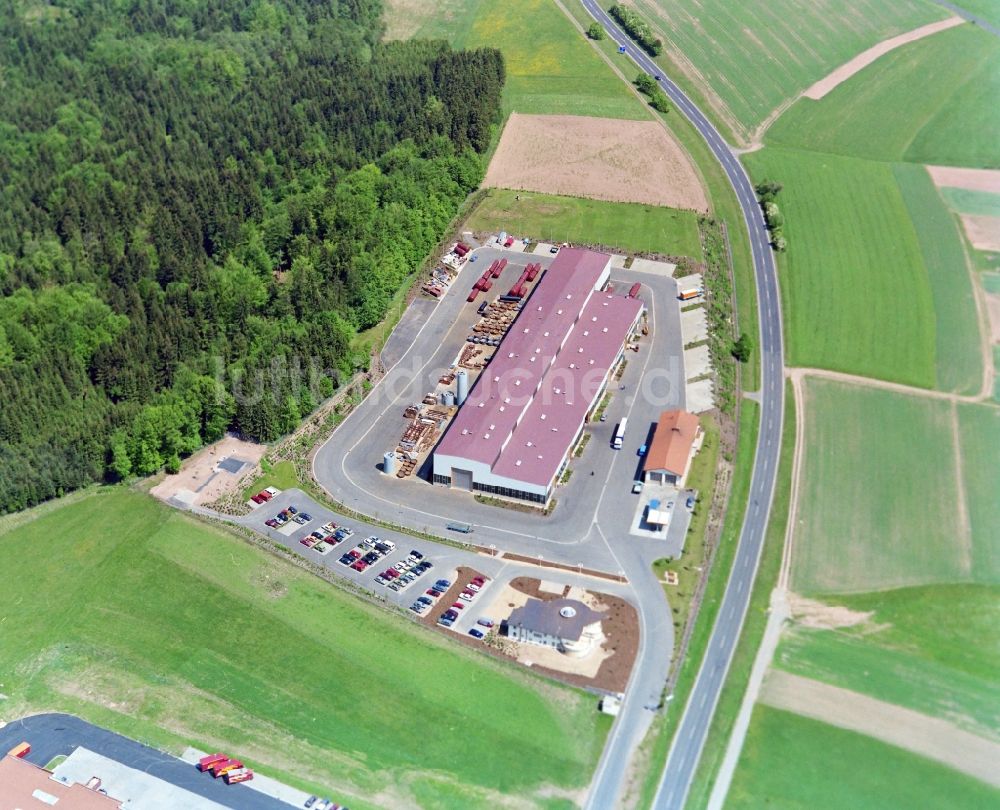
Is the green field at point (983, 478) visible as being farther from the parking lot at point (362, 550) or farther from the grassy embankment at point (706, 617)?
the parking lot at point (362, 550)

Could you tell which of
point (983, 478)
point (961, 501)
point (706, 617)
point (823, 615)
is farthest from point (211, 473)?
point (983, 478)

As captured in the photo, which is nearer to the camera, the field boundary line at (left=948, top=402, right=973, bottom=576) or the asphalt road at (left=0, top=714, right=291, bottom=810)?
the asphalt road at (left=0, top=714, right=291, bottom=810)

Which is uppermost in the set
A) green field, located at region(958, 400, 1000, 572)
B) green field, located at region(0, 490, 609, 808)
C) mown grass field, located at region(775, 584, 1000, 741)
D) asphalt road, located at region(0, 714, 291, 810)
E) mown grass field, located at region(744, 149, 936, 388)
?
mown grass field, located at region(744, 149, 936, 388)

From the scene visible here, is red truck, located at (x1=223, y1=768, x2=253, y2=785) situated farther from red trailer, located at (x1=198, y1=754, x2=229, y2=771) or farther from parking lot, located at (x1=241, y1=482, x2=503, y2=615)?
parking lot, located at (x1=241, y1=482, x2=503, y2=615)

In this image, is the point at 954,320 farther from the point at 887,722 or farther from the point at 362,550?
the point at 362,550

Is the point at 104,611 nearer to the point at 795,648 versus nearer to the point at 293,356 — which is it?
the point at 293,356

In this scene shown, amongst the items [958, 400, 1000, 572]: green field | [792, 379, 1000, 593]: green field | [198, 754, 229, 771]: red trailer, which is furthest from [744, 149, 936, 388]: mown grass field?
[198, 754, 229, 771]: red trailer

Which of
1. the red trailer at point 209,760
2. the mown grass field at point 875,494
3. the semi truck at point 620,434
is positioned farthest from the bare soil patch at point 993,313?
the red trailer at point 209,760
